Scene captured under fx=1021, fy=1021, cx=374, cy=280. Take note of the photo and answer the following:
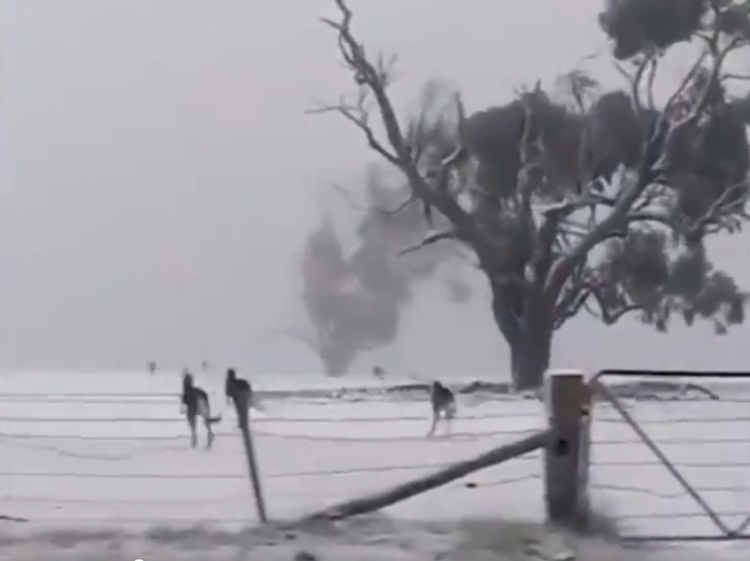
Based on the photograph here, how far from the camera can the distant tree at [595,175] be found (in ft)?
32.0

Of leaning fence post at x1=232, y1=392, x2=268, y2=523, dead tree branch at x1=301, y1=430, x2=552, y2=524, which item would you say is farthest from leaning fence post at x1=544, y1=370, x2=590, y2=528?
leaning fence post at x1=232, y1=392, x2=268, y2=523

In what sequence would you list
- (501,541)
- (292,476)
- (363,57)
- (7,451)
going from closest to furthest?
(501,541) < (292,476) < (7,451) < (363,57)

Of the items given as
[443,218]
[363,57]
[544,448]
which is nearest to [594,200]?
[443,218]

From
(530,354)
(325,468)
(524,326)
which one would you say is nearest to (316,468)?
(325,468)

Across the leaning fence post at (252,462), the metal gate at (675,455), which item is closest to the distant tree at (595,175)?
the metal gate at (675,455)

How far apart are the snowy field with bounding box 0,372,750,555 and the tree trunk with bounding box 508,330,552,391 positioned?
218 centimetres

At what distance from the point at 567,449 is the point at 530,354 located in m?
6.33

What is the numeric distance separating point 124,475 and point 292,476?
2.59ft

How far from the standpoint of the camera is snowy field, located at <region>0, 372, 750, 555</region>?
142 inches

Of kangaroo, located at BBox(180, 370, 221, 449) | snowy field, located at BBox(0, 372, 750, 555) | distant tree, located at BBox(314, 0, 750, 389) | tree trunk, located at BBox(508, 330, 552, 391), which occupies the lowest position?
snowy field, located at BBox(0, 372, 750, 555)

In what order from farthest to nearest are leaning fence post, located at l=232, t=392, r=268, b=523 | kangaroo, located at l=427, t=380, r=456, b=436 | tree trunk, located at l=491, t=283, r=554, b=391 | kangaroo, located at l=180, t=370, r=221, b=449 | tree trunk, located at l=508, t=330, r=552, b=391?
tree trunk, located at l=491, t=283, r=554, b=391, tree trunk, located at l=508, t=330, r=552, b=391, kangaroo, located at l=427, t=380, r=456, b=436, kangaroo, located at l=180, t=370, r=221, b=449, leaning fence post, located at l=232, t=392, r=268, b=523

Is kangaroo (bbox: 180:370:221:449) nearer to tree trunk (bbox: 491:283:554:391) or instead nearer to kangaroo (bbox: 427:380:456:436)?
kangaroo (bbox: 427:380:456:436)

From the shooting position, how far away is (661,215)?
1014cm

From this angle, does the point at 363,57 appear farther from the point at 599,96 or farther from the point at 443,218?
the point at 599,96
